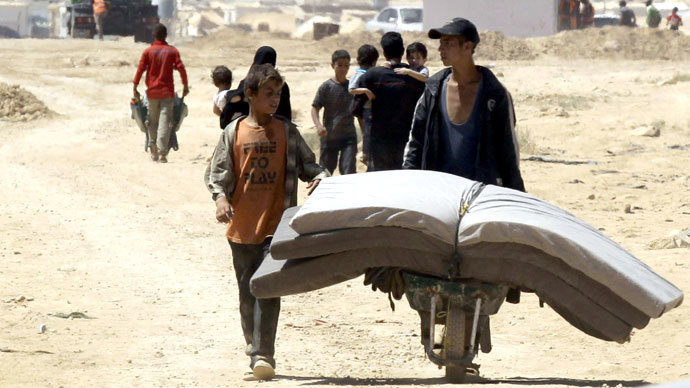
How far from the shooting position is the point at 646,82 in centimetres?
2605

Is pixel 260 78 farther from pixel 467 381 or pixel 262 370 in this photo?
pixel 467 381

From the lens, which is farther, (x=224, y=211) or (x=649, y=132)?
(x=649, y=132)

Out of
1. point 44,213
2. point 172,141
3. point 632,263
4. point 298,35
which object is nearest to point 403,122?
point 632,263

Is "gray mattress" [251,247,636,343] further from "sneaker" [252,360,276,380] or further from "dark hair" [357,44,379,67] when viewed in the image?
"dark hair" [357,44,379,67]

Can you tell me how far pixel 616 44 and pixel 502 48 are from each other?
337 centimetres

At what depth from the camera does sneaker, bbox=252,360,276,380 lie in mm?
6086

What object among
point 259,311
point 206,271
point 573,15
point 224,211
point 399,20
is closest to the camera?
point 224,211

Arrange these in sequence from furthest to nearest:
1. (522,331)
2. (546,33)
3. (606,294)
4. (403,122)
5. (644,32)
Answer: (546,33) → (644,32) → (403,122) → (522,331) → (606,294)

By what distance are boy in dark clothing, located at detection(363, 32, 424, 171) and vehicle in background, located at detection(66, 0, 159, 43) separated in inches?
1130

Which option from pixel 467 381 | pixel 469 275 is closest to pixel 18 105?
pixel 467 381

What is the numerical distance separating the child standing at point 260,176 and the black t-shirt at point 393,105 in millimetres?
2671

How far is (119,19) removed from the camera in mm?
37469

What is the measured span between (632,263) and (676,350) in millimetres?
1970

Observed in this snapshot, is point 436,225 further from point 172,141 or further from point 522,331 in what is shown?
point 172,141
